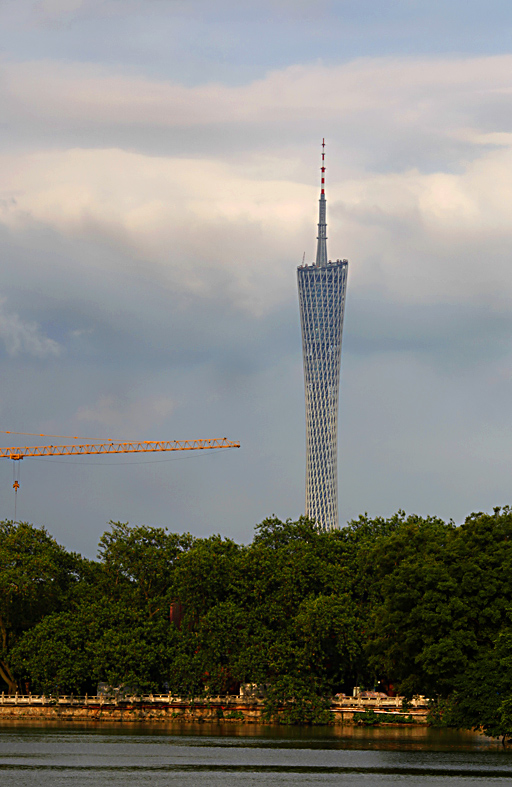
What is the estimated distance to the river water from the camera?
5541cm

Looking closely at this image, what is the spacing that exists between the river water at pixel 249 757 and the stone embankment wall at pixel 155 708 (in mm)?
3420

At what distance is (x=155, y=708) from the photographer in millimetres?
95125

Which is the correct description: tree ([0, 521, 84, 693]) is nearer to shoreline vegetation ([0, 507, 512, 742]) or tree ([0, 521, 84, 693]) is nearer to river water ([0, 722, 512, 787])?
shoreline vegetation ([0, 507, 512, 742])

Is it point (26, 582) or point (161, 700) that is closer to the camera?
point (161, 700)

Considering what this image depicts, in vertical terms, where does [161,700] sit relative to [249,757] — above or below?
above

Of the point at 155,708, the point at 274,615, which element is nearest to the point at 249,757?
the point at 274,615

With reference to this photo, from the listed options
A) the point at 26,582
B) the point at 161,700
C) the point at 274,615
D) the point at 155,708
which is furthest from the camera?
the point at 26,582

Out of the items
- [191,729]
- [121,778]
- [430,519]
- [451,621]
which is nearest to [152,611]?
[191,729]

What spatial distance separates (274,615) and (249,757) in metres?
26.2

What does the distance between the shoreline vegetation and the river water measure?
3.75m

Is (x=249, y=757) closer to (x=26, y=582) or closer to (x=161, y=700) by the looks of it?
(x=161, y=700)

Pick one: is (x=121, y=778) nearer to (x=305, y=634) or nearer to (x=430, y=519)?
(x=305, y=634)

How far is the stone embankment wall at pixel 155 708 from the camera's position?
8956 cm

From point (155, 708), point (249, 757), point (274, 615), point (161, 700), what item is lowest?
point (249, 757)
